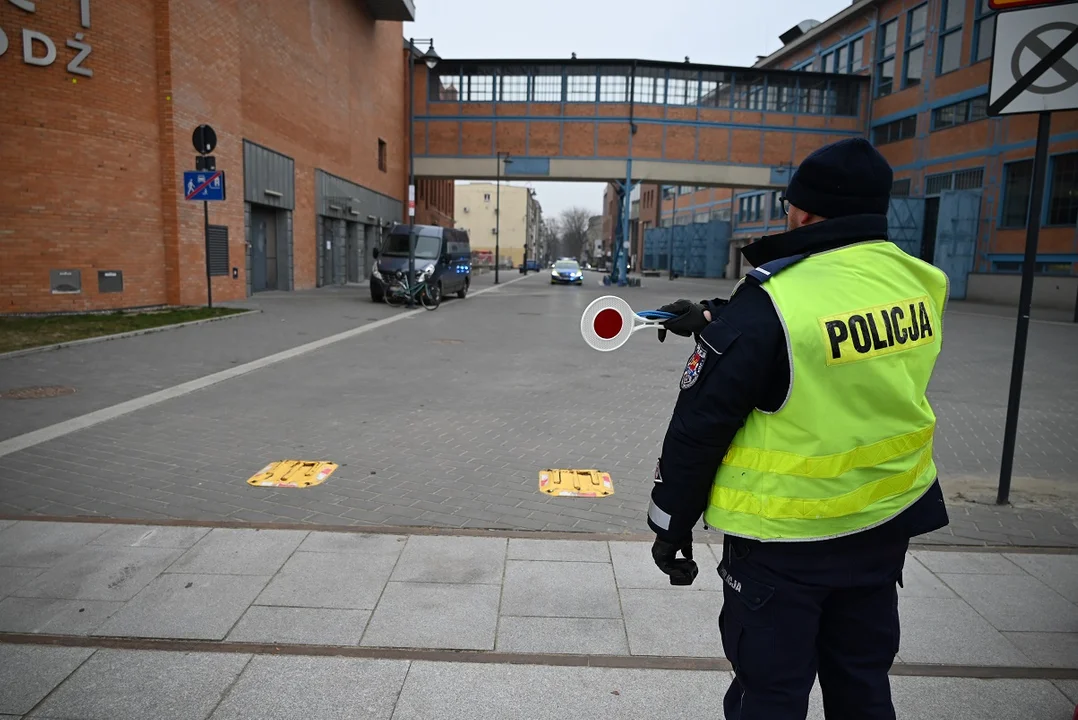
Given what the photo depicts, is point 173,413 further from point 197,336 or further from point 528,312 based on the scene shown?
point 528,312

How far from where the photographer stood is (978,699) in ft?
9.31

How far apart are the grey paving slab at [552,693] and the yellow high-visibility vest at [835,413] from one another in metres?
1.14

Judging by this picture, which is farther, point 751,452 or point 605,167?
point 605,167

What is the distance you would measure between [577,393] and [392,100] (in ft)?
106

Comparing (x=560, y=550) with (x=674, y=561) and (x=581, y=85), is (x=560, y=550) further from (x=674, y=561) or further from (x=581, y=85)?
(x=581, y=85)

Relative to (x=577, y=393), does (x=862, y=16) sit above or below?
above

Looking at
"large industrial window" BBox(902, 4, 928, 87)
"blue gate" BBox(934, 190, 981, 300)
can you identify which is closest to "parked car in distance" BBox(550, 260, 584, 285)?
"blue gate" BBox(934, 190, 981, 300)

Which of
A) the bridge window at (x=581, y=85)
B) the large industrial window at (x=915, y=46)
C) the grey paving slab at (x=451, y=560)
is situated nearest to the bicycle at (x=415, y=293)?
the grey paving slab at (x=451, y=560)

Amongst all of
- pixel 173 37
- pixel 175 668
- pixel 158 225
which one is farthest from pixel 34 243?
pixel 175 668

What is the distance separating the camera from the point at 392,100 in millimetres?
37062

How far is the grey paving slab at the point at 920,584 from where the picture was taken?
3.71 metres

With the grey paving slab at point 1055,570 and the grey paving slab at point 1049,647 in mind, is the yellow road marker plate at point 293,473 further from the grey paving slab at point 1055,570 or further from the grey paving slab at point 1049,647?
the grey paving slab at point 1055,570

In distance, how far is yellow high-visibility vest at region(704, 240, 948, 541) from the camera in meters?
1.88

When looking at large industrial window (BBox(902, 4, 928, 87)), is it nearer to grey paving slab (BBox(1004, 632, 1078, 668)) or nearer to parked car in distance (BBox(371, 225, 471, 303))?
parked car in distance (BBox(371, 225, 471, 303))
